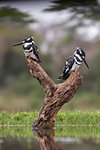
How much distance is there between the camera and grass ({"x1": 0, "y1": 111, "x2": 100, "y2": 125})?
7.81 metres

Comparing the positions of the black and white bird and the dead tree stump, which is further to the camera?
the black and white bird

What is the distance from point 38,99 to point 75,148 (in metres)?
11.0

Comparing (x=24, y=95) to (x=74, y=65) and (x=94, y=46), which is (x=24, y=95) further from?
(x=74, y=65)

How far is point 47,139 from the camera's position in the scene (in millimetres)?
5598

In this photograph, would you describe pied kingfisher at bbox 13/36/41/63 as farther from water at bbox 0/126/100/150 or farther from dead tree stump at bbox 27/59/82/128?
water at bbox 0/126/100/150

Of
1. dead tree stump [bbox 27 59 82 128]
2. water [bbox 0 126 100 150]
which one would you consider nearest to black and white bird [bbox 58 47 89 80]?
dead tree stump [bbox 27 59 82 128]

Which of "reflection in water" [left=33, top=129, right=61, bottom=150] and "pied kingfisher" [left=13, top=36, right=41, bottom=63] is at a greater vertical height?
"pied kingfisher" [left=13, top=36, right=41, bottom=63]

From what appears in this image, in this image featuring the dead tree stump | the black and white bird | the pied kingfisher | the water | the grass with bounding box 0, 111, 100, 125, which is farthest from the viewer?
the grass with bounding box 0, 111, 100, 125

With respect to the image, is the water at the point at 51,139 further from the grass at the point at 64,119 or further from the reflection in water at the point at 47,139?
the grass at the point at 64,119

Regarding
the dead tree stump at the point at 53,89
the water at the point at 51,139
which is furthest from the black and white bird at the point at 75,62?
the water at the point at 51,139

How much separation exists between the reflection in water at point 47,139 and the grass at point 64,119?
3.82 feet

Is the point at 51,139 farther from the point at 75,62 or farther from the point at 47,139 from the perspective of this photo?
the point at 75,62

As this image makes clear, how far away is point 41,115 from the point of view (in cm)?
694

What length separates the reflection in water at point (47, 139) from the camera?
4.92 meters
